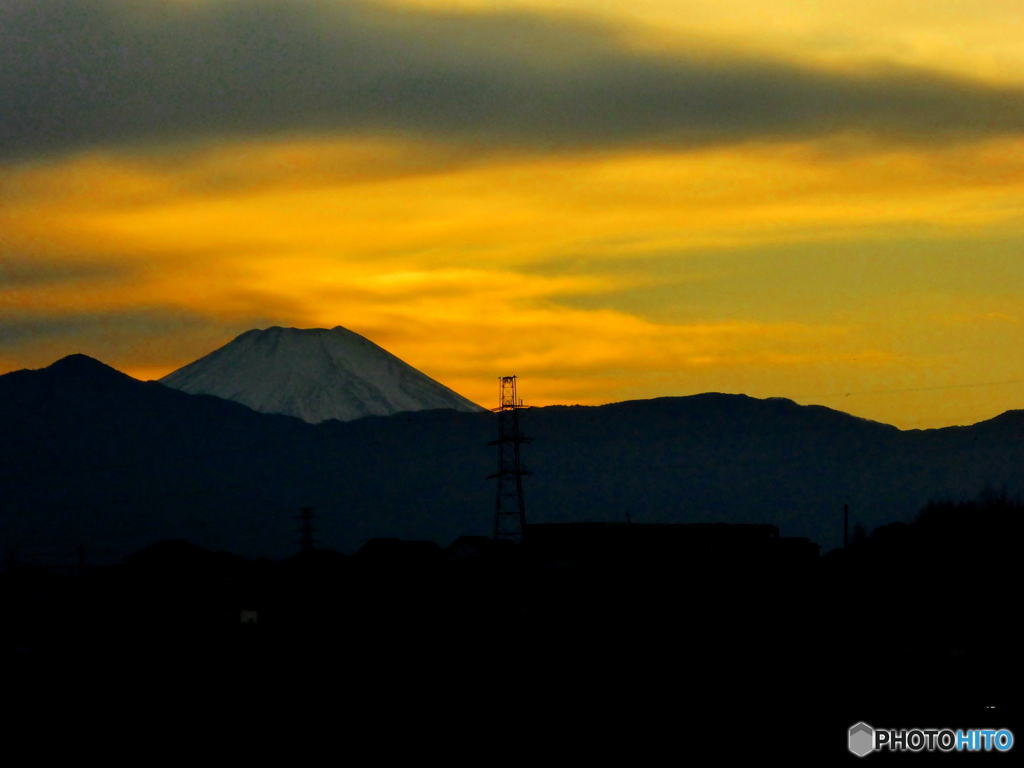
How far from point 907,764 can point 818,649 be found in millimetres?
23582

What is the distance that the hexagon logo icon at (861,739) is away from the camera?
4316 cm

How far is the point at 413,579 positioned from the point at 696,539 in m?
28.0

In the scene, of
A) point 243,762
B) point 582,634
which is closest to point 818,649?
point 582,634

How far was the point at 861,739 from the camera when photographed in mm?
43938

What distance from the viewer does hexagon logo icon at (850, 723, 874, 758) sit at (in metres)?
43.2

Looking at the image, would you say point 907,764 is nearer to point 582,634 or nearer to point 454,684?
point 454,684

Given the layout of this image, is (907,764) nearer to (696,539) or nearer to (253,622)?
(696,539)

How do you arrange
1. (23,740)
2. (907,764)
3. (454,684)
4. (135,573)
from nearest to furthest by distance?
(907,764), (23,740), (454,684), (135,573)

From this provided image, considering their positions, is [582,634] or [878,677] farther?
[582,634]

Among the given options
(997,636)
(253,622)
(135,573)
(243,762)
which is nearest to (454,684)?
(243,762)

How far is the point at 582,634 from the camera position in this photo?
227 feet

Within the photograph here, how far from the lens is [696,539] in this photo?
82125 millimetres

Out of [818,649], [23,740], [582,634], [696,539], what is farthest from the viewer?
[696,539]

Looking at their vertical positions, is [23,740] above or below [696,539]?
below
